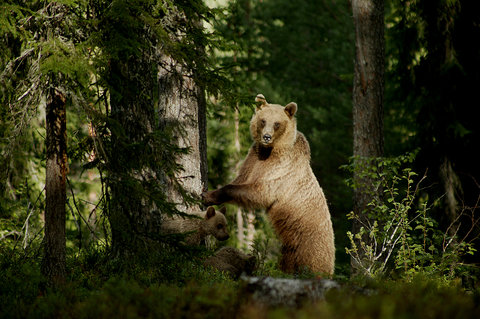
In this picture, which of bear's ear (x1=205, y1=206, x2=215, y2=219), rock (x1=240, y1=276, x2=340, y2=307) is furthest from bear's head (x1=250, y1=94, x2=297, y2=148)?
rock (x1=240, y1=276, x2=340, y2=307)

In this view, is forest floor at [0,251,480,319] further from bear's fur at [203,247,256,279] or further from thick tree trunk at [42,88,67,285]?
bear's fur at [203,247,256,279]

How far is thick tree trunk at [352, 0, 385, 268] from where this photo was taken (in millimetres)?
10570

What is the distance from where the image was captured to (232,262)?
799 centimetres

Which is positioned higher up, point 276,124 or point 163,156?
point 276,124

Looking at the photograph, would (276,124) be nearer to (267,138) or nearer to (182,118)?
(267,138)

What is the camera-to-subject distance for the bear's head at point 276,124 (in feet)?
28.1

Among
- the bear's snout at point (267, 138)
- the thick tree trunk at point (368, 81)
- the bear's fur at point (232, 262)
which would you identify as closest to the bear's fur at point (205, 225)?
the bear's fur at point (232, 262)

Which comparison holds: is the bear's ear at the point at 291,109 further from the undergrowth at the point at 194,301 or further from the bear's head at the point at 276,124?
the undergrowth at the point at 194,301

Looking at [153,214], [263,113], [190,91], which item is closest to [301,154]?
[263,113]

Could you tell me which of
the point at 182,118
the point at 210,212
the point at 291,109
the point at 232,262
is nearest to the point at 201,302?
the point at 232,262

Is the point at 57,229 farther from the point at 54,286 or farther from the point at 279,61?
the point at 279,61

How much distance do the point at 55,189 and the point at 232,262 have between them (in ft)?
10.5

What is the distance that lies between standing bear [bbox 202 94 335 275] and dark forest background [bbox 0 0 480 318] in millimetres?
464

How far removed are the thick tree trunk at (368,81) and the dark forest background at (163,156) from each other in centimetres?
5
